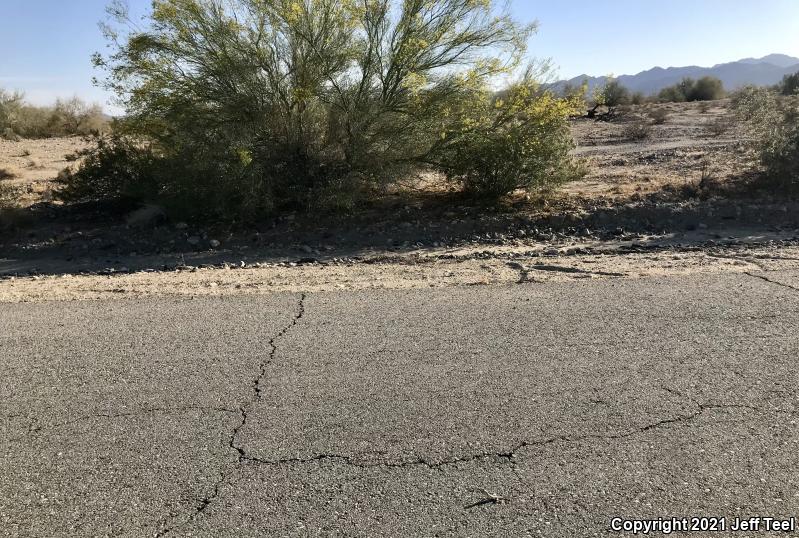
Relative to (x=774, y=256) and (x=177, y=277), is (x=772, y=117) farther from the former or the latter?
(x=177, y=277)

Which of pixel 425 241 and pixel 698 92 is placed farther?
pixel 698 92

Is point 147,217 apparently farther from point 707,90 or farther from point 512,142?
point 707,90

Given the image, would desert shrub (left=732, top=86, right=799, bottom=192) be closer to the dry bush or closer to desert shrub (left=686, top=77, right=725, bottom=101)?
the dry bush

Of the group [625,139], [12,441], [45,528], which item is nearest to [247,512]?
[45,528]

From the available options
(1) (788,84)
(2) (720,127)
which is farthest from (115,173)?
(1) (788,84)

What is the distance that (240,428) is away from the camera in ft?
12.7

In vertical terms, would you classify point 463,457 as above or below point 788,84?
below

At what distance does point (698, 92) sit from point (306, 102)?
45904 mm

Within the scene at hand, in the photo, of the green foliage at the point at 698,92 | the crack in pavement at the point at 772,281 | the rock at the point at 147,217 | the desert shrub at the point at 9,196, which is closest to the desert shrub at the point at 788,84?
the green foliage at the point at 698,92

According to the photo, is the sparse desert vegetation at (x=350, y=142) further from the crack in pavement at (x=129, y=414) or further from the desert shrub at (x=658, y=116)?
the desert shrub at (x=658, y=116)

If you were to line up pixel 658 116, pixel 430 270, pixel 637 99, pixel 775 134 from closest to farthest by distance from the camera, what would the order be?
pixel 430 270 < pixel 775 134 < pixel 658 116 < pixel 637 99

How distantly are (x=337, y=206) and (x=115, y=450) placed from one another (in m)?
8.60

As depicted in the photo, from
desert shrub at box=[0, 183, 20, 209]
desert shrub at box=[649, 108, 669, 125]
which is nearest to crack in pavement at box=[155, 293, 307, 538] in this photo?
desert shrub at box=[0, 183, 20, 209]

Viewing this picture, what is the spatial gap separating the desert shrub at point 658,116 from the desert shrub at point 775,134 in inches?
616
